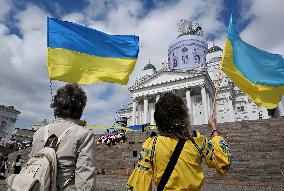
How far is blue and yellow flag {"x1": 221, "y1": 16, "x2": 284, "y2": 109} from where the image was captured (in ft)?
24.5

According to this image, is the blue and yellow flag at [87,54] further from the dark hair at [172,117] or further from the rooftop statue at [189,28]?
the rooftop statue at [189,28]

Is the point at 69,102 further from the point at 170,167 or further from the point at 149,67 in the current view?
the point at 149,67

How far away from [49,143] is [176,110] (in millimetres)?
1450

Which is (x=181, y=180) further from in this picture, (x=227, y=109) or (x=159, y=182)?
(x=227, y=109)

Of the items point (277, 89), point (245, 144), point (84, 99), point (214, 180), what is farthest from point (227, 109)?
point (84, 99)

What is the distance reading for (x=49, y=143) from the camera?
9.43ft

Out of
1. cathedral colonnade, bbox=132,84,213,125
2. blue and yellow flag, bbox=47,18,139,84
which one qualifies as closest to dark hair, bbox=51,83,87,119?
blue and yellow flag, bbox=47,18,139,84

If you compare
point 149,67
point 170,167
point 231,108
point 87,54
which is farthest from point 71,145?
point 149,67

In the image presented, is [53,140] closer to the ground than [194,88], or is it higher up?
closer to the ground

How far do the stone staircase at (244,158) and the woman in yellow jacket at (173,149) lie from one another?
27.9 feet

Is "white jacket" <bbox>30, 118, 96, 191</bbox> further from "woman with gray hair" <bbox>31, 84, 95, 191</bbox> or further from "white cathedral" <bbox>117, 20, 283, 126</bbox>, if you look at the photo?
"white cathedral" <bbox>117, 20, 283, 126</bbox>

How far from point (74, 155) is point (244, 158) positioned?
14082mm

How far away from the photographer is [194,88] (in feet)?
163

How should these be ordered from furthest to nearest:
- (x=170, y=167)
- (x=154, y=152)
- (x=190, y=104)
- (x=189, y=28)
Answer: (x=189, y=28) < (x=190, y=104) < (x=154, y=152) < (x=170, y=167)
